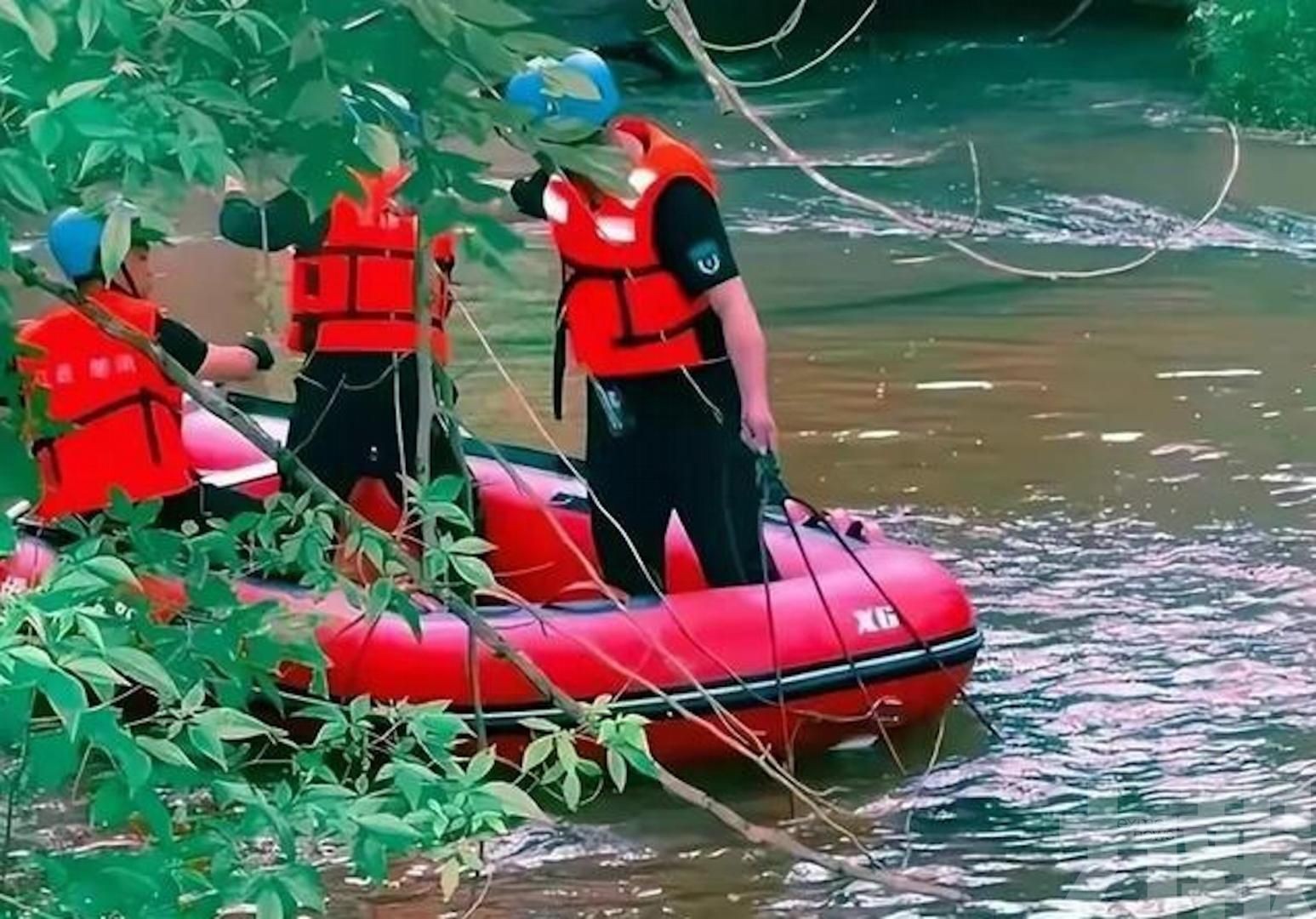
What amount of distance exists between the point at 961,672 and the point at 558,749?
2.50 meters

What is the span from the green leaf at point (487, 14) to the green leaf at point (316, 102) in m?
0.12

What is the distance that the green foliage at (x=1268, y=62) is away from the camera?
45.4 feet

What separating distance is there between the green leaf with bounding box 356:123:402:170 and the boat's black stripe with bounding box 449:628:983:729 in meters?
2.41

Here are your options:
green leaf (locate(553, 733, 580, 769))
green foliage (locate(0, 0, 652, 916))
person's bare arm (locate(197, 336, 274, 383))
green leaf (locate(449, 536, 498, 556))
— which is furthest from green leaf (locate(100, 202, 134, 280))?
person's bare arm (locate(197, 336, 274, 383))

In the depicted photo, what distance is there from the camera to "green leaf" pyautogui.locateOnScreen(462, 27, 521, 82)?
1863 mm

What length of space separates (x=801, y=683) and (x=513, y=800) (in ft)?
8.04

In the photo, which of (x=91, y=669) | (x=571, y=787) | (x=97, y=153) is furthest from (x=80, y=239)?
(x=91, y=669)

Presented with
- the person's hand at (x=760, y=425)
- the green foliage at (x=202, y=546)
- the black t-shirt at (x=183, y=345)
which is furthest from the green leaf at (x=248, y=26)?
the black t-shirt at (x=183, y=345)

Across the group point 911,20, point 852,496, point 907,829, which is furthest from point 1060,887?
point 911,20

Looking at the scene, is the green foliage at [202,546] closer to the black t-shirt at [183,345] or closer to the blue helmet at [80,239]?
the blue helmet at [80,239]

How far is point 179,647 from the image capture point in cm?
209

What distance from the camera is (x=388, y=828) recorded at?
196 centimetres

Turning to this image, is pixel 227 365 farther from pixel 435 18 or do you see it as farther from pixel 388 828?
pixel 435 18

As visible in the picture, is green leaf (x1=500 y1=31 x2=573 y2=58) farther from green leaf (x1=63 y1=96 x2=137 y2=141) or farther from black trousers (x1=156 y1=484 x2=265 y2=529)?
black trousers (x1=156 y1=484 x2=265 y2=529)
